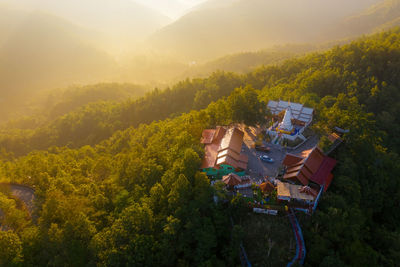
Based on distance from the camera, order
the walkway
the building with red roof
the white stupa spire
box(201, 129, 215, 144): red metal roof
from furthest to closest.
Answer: the white stupa spire
box(201, 129, 215, 144): red metal roof
the building with red roof
the walkway

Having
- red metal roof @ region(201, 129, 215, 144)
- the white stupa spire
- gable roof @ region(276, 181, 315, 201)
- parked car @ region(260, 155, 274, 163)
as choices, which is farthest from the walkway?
the white stupa spire

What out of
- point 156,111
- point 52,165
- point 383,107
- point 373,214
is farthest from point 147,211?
point 156,111

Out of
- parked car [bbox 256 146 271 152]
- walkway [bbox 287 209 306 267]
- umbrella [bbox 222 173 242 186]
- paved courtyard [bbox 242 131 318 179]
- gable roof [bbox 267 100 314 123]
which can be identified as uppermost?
gable roof [bbox 267 100 314 123]

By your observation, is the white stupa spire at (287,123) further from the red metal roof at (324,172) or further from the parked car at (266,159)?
the red metal roof at (324,172)

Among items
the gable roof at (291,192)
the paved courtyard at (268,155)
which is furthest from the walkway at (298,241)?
the paved courtyard at (268,155)

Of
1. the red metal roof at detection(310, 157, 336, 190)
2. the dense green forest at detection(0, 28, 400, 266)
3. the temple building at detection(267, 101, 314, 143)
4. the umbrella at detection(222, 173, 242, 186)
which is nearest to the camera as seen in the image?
the dense green forest at detection(0, 28, 400, 266)

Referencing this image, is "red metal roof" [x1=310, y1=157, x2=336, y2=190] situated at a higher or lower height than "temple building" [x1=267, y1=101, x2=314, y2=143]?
lower

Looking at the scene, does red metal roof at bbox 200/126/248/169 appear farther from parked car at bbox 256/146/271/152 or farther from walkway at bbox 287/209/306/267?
walkway at bbox 287/209/306/267
